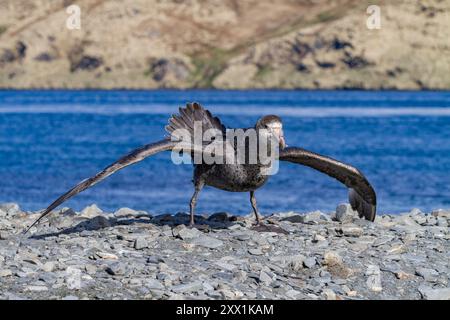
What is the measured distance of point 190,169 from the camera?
49.6 metres

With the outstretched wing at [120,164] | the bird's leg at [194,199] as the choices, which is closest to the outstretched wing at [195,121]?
the outstretched wing at [120,164]

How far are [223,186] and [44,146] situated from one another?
53.9 m

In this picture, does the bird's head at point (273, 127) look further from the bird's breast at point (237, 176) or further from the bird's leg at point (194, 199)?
the bird's leg at point (194, 199)

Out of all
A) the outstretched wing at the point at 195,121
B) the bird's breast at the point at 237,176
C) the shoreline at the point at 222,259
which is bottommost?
the shoreline at the point at 222,259

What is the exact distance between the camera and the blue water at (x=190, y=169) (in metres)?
35.3

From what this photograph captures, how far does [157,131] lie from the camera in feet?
267

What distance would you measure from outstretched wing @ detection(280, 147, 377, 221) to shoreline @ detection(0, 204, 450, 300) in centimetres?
31

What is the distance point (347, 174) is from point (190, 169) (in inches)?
1332

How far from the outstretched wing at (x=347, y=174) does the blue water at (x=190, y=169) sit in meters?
13.8

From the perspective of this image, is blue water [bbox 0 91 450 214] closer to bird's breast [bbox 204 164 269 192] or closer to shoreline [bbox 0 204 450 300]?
shoreline [bbox 0 204 450 300]

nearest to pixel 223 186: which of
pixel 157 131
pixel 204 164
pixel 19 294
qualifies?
pixel 204 164

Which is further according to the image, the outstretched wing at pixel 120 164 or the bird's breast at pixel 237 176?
the bird's breast at pixel 237 176

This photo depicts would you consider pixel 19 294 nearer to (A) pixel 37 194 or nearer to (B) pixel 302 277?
(B) pixel 302 277

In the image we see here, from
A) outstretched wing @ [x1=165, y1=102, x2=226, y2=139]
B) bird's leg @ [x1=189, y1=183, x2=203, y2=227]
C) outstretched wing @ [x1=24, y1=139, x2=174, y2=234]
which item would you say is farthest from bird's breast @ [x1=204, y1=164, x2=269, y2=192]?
outstretched wing @ [x1=24, y1=139, x2=174, y2=234]
